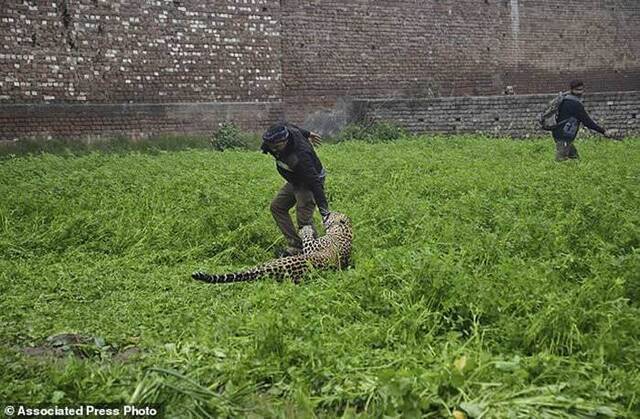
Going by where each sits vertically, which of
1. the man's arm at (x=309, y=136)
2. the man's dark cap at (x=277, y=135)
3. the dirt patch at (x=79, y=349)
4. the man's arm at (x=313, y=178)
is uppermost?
the man's dark cap at (x=277, y=135)

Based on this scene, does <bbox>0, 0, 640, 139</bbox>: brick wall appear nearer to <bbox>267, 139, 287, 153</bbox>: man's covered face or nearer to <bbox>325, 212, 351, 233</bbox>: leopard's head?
<bbox>267, 139, 287, 153</bbox>: man's covered face

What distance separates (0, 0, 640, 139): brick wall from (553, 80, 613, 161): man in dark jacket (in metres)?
8.06

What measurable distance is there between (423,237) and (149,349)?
3125mm

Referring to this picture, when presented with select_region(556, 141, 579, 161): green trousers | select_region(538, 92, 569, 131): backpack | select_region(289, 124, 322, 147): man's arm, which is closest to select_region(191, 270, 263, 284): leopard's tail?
select_region(289, 124, 322, 147): man's arm

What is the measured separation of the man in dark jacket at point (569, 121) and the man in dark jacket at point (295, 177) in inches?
210

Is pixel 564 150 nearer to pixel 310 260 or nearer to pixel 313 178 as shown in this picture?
pixel 313 178

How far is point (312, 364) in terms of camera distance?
13.7 feet

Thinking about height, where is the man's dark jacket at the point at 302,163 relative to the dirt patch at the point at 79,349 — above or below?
above

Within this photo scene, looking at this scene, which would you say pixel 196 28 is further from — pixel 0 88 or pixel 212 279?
pixel 212 279

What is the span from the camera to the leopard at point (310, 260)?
6246 mm

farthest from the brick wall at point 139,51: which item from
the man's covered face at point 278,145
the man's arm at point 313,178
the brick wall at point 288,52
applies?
the man's arm at point 313,178

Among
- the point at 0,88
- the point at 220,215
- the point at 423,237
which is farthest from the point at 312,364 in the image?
the point at 0,88

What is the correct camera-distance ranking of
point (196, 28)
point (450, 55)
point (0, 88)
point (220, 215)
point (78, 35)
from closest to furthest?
1. point (220, 215)
2. point (0, 88)
3. point (78, 35)
4. point (196, 28)
5. point (450, 55)

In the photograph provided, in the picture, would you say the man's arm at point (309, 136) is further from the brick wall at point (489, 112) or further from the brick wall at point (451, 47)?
the brick wall at point (451, 47)
